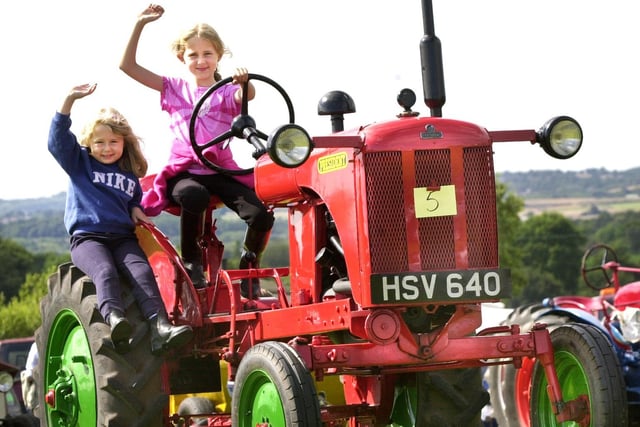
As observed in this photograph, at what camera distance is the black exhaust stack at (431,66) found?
766 centimetres

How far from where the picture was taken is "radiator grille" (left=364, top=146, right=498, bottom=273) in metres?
6.93

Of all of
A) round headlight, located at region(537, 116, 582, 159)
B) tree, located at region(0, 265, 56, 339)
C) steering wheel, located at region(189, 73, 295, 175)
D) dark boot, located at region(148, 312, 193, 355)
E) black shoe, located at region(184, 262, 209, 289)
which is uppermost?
steering wheel, located at region(189, 73, 295, 175)

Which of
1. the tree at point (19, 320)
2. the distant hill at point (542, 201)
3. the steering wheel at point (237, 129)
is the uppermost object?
the distant hill at point (542, 201)

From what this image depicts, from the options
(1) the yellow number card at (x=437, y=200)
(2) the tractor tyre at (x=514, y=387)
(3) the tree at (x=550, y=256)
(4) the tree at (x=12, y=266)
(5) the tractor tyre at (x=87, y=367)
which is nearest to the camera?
(1) the yellow number card at (x=437, y=200)

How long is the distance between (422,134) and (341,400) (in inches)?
138

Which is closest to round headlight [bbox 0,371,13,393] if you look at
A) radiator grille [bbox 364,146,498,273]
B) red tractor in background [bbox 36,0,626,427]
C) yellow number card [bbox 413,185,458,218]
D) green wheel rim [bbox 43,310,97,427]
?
green wheel rim [bbox 43,310,97,427]

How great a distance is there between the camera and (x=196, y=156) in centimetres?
827

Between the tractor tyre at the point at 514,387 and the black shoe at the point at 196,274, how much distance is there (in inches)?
82.0

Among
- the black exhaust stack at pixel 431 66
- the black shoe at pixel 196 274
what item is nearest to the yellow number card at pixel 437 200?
the black exhaust stack at pixel 431 66

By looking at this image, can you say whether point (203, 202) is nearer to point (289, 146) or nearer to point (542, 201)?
point (289, 146)

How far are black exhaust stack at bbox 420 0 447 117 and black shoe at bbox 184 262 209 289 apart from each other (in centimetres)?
186

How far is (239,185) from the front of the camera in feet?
27.5

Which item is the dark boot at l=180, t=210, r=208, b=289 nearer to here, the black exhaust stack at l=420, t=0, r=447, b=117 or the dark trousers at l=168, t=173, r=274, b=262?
the dark trousers at l=168, t=173, r=274, b=262

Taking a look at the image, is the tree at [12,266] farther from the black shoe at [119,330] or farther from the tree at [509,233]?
the black shoe at [119,330]
